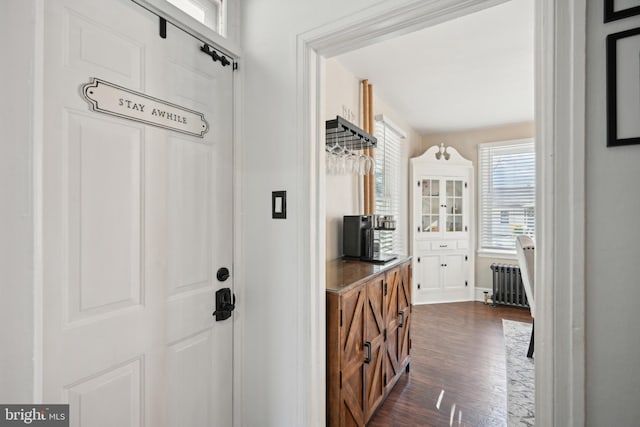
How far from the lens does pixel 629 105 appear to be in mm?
853

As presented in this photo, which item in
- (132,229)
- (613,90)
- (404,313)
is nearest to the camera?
(613,90)

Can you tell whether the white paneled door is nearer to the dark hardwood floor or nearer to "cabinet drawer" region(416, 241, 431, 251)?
the dark hardwood floor

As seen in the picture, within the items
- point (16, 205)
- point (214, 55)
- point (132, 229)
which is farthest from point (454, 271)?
point (16, 205)

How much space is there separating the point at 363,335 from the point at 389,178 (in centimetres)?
270

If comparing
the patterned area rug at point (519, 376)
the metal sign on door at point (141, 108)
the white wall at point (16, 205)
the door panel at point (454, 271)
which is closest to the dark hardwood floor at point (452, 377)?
the patterned area rug at point (519, 376)

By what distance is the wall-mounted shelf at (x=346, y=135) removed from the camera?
6.85ft

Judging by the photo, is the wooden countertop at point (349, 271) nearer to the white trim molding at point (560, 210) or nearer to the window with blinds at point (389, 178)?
the white trim molding at point (560, 210)

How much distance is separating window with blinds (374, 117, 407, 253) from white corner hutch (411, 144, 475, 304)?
35cm

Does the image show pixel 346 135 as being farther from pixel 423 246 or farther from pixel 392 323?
pixel 423 246

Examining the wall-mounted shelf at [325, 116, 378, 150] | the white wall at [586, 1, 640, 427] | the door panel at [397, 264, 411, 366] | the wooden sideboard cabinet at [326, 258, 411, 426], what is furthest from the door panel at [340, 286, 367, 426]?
the wall-mounted shelf at [325, 116, 378, 150]

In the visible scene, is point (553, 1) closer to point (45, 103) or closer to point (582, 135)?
point (582, 135)

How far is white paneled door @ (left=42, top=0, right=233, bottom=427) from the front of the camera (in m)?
0.97

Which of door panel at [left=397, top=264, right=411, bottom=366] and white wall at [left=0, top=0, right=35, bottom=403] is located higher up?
white wall at [left=0, top=0, right=35, bottom=403]

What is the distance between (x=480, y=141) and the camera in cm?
508
